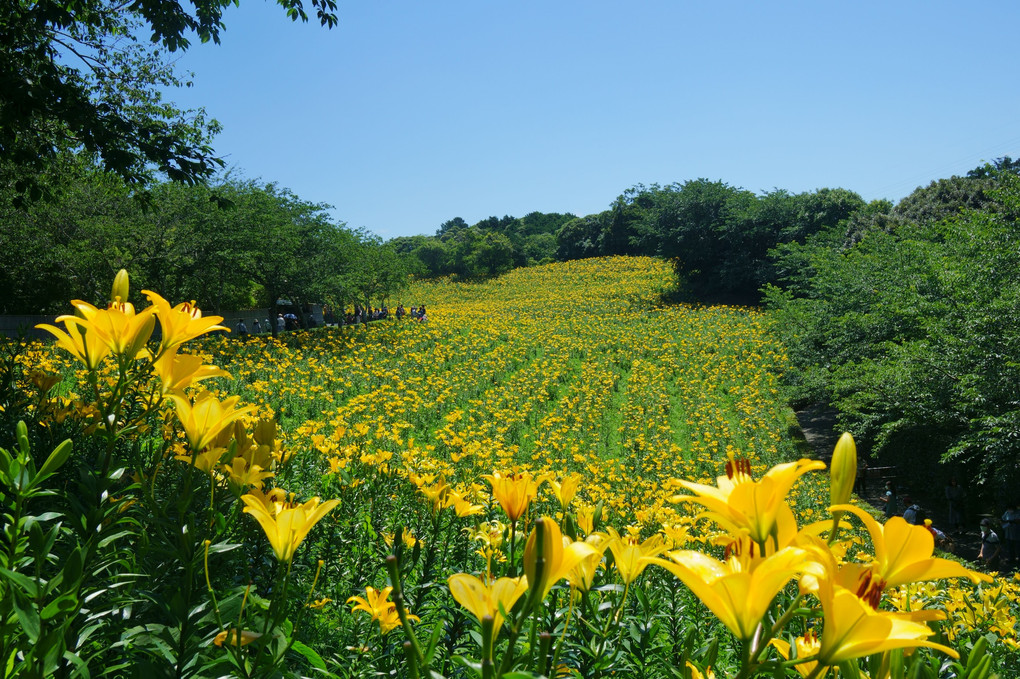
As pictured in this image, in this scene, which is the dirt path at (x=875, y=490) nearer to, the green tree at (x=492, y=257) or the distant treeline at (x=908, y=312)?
the distant treeline at (x=908, y=312)

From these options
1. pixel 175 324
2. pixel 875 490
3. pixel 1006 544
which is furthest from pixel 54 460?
pixel 875 490

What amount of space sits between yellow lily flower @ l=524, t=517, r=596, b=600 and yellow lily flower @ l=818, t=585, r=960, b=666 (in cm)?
27

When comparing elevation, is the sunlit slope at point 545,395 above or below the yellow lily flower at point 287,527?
below

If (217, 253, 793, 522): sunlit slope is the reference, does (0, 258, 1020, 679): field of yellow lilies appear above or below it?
above

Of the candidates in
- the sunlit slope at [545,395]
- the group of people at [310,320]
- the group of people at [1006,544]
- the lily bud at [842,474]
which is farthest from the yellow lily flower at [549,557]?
the group of people at [310,320]

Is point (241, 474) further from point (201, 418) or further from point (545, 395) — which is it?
point (545, 395)

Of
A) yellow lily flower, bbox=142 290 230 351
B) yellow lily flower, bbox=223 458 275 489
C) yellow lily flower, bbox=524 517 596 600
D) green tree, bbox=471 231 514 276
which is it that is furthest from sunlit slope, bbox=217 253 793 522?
green tree, bbox=471 231 514 276

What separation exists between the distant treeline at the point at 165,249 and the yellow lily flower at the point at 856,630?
10.0 meters

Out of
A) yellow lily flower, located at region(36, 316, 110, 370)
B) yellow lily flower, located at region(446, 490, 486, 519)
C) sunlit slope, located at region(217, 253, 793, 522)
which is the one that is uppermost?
yellow lily flower, located at region(36, 316, 110, 370)

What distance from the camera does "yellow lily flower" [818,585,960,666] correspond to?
1.86ft

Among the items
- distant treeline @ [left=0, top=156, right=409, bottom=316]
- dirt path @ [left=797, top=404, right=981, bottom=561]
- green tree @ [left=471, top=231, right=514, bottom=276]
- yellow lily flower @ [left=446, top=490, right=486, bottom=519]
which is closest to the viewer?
yellow lily flower @ [left=446, top=490, right=486, bottom=519]

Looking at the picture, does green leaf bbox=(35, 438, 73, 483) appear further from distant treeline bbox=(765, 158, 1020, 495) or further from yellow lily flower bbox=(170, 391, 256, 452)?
distant treeline bbox=(765, 158, 1020, 495)

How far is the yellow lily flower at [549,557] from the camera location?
65 cm

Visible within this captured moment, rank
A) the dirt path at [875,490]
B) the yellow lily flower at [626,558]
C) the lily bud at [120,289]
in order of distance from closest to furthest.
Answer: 1. the yellow lily flower at [626,558]
2. the lily bud at [120,289]
3. the dirt path at [875,490]
